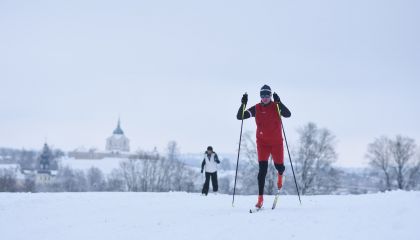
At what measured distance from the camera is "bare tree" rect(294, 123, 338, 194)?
46.3m

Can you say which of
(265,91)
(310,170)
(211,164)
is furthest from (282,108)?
(310,170)

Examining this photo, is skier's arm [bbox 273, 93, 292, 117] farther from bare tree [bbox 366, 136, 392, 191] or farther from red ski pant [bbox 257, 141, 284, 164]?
bare tree [bbox 366, 136, 392, 191]

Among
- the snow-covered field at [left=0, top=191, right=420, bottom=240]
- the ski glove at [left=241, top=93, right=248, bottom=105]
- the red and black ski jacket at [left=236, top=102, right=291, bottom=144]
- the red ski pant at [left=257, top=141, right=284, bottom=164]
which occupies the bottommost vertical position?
the snow-covered field at [left=0, top=191, right=420, bottom=240]

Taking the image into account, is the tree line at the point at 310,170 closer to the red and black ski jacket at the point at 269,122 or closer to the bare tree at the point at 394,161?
the bare tree at the point at 394,161

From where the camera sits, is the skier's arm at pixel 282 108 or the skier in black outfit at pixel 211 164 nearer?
the skier's arm at pixel 282 108

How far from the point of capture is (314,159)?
48594 millimetres

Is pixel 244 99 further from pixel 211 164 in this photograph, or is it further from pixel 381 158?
pixel 381 158

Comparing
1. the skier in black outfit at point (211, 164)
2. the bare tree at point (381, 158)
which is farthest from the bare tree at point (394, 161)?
the skier in black outfit at point (211, 164)

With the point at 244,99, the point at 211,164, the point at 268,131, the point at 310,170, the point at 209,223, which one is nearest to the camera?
the point at 209,223

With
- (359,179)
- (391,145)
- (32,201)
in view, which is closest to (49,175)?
(359,179)

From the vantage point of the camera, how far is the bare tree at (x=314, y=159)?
46.3 meters

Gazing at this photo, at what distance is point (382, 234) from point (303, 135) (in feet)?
147

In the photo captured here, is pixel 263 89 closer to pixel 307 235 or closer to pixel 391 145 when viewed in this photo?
pixel 307 235

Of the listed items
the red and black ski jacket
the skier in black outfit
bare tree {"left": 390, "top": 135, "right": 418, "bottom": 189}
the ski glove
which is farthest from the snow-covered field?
bare tree {"left": 390, "top": 135, "right": 418, "bottom": 189}
